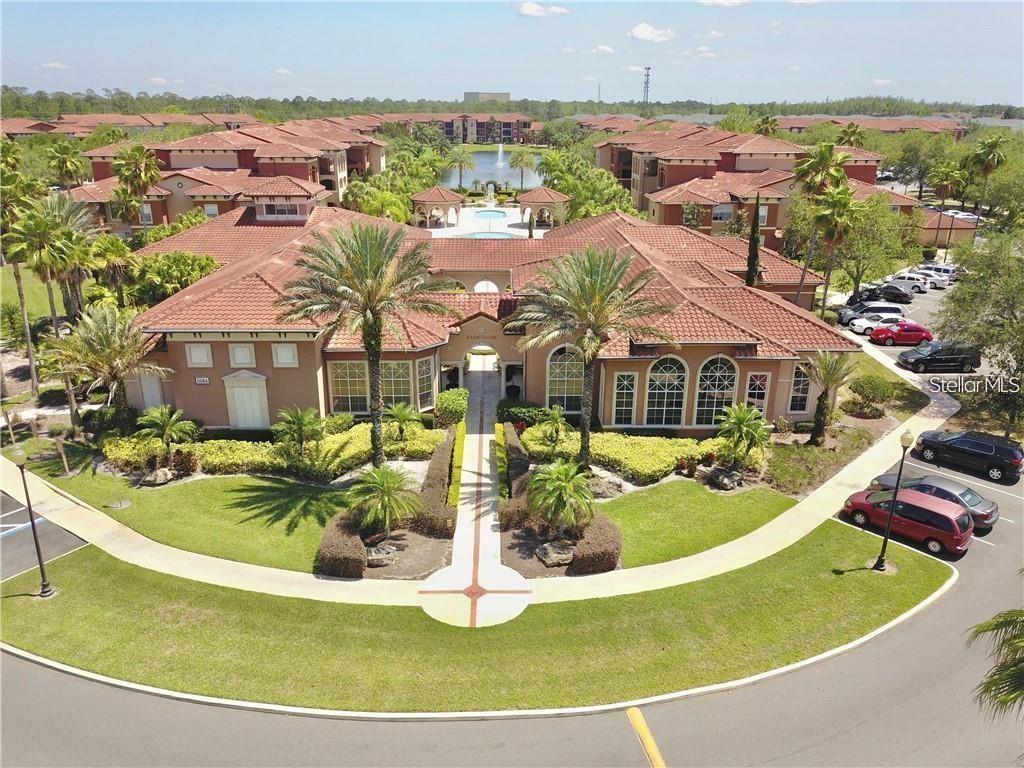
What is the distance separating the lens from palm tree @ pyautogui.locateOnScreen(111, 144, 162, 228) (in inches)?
1996

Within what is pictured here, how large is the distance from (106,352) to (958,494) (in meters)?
32.1

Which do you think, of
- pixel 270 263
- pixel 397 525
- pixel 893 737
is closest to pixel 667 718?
pixel 893 737

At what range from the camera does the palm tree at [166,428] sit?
26.4 m

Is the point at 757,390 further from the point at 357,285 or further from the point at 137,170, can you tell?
the point at 137,170

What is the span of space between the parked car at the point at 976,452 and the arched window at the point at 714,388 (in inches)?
326

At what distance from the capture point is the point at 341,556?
20.7 m

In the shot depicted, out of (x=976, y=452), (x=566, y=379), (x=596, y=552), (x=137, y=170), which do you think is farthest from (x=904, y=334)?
(x=137, y=170)

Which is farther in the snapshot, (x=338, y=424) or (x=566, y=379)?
(x=566, y=379)

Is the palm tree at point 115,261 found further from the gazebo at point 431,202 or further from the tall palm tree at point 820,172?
the tall palm tree at point 820,172

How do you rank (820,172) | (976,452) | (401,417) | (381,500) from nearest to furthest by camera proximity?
1. (381,500)
2. (976,452)
3. (401,417)
4. (820,172)

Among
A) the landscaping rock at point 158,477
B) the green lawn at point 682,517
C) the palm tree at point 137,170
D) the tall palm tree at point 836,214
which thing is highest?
the palm tree at point 137,170

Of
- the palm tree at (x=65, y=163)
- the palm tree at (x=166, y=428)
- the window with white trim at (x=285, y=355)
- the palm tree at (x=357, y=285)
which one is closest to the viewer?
the palm tree at (x=357, y=285)

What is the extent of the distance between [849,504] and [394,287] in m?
17.8

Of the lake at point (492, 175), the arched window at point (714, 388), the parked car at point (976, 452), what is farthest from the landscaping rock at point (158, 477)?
the lake at point (492, 175)
